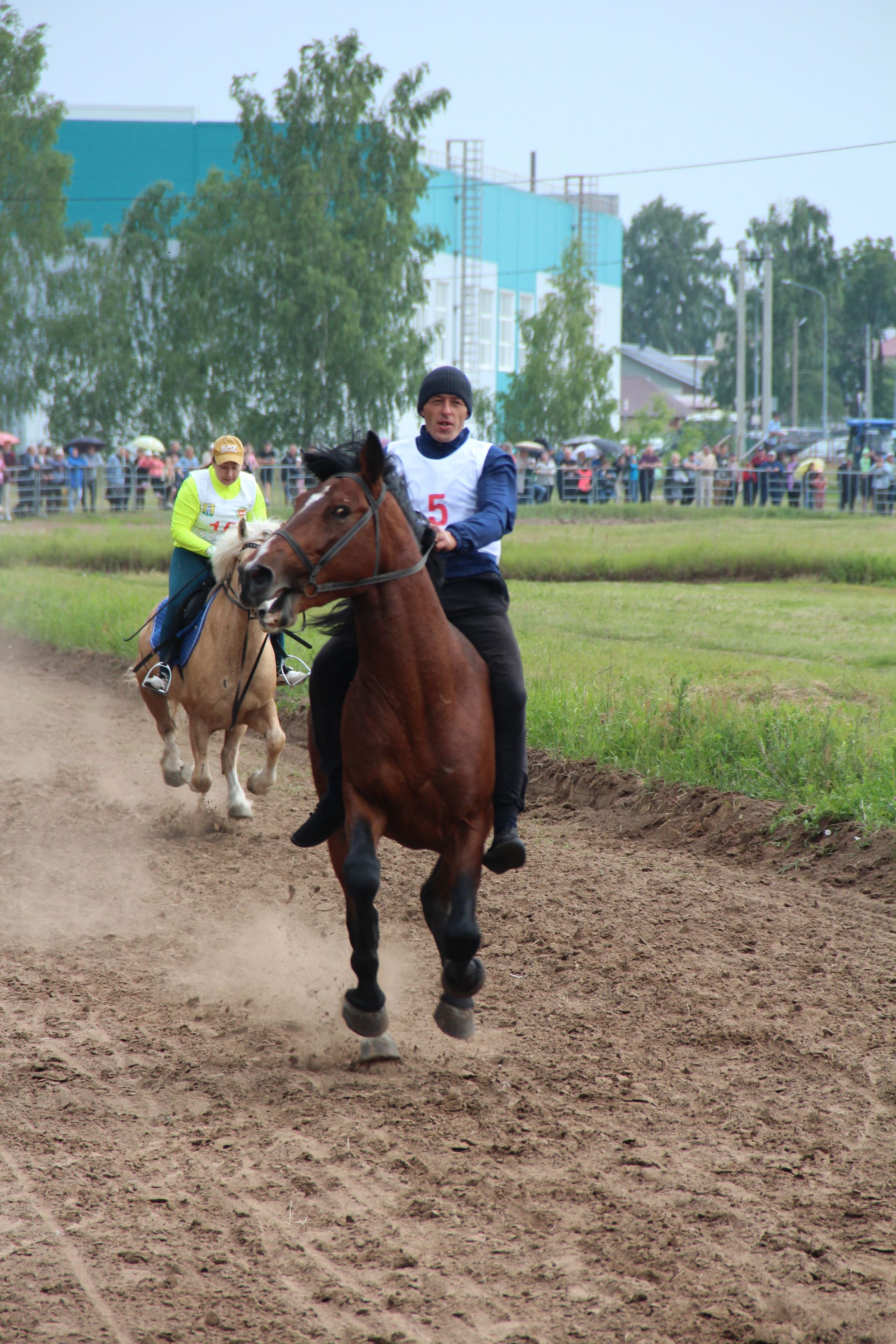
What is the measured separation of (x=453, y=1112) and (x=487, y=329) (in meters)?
51.3

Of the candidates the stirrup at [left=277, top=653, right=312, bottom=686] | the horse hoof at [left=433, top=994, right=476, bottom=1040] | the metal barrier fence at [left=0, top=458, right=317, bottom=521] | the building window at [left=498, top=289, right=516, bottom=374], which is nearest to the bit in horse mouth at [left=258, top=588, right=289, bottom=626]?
the horse hoof at [left=433, top=994, right=476, bottom=1040]

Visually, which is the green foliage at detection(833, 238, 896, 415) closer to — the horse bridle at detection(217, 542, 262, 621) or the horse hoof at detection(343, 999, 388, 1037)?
the horse bridle at detection(217, 542, 262, 621)

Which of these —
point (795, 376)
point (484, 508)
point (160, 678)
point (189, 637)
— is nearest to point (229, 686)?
point (189, 637)

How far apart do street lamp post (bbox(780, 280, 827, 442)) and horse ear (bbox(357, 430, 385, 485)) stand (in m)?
72.9

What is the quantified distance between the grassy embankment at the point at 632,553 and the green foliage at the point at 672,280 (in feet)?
260

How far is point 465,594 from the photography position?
5.99 metres

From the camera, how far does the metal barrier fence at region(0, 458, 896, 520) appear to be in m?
31.9

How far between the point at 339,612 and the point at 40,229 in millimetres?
37958

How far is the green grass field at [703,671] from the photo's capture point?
9.45 metres

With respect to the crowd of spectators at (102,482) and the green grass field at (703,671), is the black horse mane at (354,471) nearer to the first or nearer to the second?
the green grass field at (703,671)

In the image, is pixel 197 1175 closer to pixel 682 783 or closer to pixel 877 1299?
pixel 877 1299

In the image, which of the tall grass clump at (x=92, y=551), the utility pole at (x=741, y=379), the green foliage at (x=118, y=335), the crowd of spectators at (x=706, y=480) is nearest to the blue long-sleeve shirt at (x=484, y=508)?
the tall grass clump at (x=92, y=551)

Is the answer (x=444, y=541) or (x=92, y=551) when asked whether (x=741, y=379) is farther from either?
(x=444, y=541)

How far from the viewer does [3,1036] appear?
579 cm
